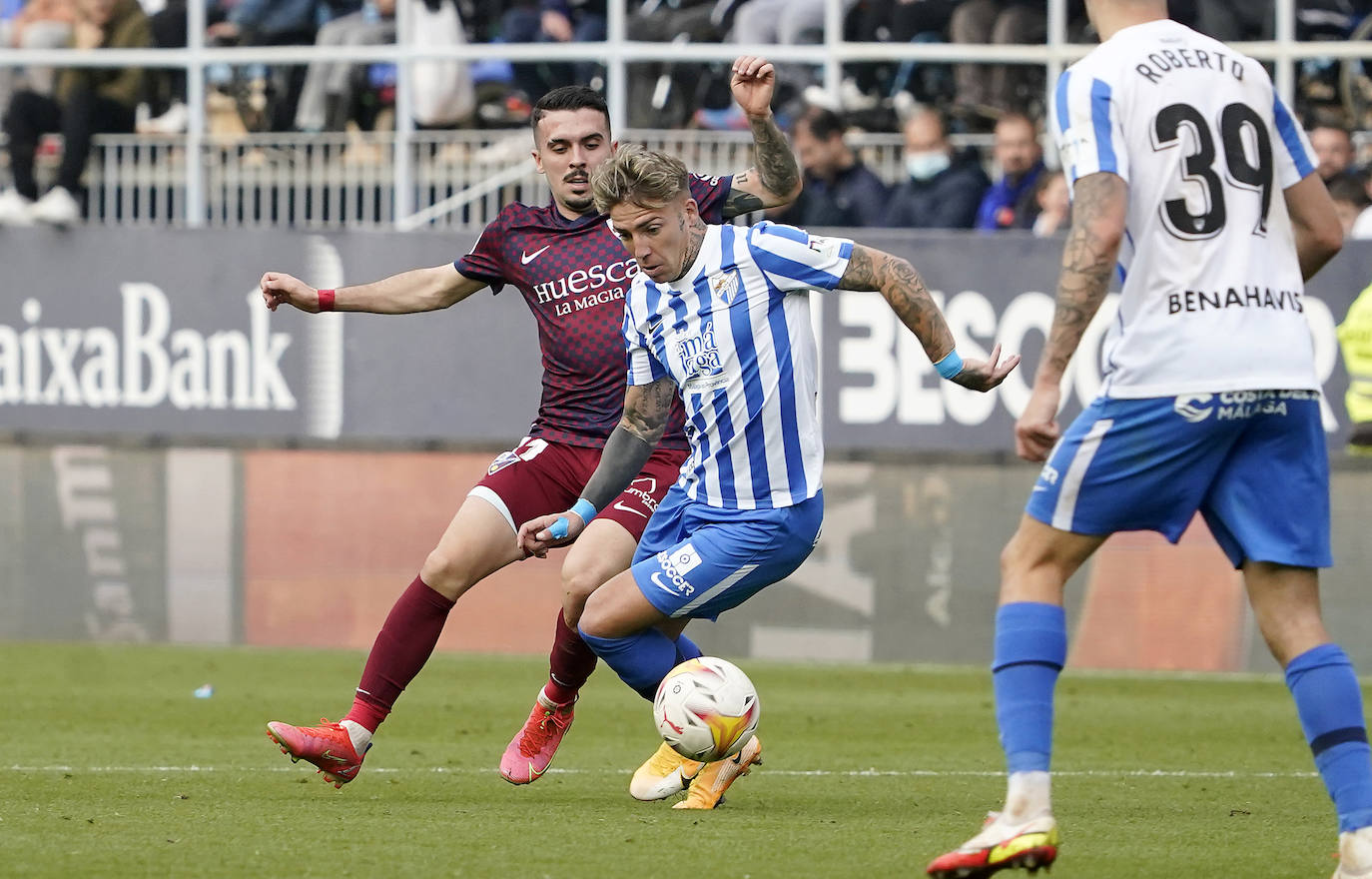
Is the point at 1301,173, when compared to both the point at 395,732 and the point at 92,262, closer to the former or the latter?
the point at 395,732

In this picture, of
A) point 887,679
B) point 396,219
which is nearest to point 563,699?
point 887,679

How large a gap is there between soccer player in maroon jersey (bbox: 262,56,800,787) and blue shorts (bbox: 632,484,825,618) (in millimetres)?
422

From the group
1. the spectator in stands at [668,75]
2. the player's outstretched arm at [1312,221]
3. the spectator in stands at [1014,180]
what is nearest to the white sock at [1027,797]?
the player's outstretched arm at [1312,221]

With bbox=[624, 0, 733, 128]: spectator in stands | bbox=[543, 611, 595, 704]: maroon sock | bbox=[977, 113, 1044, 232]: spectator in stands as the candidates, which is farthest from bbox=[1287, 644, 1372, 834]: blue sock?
bbox=[624, 0, 733, 128]: spectator in stands

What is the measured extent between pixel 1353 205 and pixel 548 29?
230 inches

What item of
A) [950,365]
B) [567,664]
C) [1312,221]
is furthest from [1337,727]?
[567,664]

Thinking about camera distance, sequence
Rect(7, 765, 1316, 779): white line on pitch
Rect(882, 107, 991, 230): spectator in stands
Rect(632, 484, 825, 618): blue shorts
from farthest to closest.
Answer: Rect(882, 107, 991, 230): spectator in stands → Rect(7, 765, 1316, 779): white line on pitch → Rect(632, 484, 825, 618): blue shorts

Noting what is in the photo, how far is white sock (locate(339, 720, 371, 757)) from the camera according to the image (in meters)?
6.57

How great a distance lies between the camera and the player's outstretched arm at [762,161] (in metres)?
6.34

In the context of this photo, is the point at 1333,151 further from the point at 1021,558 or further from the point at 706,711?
the point at 1021,558

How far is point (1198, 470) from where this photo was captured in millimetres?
4746

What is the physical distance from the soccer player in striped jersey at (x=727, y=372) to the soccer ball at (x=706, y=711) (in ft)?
0.66

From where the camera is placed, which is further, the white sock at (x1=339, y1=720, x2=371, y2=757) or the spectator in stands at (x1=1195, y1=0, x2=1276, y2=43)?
the spectator in stands at (x1=1195, y1=0, x2=1276, y2=43)

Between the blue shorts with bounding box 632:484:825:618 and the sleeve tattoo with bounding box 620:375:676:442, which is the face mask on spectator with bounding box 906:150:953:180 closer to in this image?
the sleeve tattoo with bounding box 620:375:676:442
